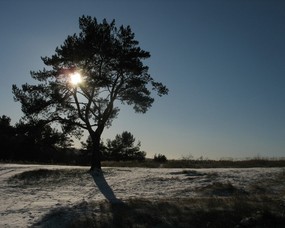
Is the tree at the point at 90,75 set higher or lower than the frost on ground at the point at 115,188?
higher

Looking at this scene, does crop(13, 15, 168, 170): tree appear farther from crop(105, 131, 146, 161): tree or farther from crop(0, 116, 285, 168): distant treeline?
crop(105, 131, 146, 161): tree

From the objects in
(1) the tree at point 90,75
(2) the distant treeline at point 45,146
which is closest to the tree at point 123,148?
(2) the distant treeline at point 45,146

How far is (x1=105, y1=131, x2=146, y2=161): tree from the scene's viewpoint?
8497 centimetres

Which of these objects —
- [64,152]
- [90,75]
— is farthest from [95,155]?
[64,152]

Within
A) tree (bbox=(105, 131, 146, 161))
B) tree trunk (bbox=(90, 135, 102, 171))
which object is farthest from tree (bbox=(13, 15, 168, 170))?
tree (bbox=(105, 131, 146, 161))

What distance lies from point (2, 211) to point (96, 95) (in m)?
16.9

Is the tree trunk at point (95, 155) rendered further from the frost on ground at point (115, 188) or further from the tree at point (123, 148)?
the tree at point (123, 148)

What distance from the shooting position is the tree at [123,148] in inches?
3345

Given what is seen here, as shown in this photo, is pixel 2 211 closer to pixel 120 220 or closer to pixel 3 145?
pixel 120 220

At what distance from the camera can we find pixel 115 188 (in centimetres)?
2258

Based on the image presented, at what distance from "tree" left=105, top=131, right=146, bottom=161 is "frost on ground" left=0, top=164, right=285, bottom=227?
5656 cm

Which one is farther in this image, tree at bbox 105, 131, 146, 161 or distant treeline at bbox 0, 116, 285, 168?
tree at bbox 105, 131, 146, 161

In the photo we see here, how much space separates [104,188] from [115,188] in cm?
60

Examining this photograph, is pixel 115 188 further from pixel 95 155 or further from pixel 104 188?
pixel 95 155
